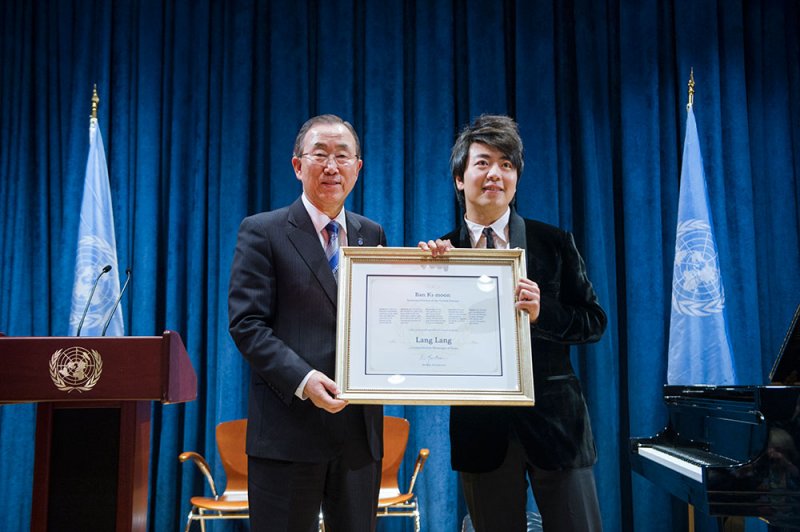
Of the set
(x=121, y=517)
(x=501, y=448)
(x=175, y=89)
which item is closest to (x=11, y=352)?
(x=121, y=517)

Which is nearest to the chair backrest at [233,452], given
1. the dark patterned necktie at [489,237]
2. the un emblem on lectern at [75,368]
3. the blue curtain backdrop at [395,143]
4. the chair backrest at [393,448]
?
the blue curtain backdrop at [395,143]

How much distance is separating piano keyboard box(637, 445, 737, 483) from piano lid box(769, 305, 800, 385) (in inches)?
15.2

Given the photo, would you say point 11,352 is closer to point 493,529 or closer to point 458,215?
point 493,529

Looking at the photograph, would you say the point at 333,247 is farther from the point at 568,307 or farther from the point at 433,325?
the point at 568,307

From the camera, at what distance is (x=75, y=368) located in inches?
91.9

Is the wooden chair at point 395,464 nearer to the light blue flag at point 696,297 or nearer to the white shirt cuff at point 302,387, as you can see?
the light blue flag at point 696,297

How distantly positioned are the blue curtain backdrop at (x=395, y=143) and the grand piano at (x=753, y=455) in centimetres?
183

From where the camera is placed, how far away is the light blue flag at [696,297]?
171 inches

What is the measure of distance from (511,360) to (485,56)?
3.52 metres

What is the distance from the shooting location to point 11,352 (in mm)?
2330

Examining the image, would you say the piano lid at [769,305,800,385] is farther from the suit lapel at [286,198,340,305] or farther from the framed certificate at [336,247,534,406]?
the suit lapel at [286,198,340,305]

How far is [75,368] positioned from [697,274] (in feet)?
12.2

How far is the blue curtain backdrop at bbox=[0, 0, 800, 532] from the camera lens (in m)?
4.70

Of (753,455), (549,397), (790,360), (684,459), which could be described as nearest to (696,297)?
(684,459)
